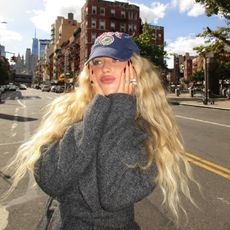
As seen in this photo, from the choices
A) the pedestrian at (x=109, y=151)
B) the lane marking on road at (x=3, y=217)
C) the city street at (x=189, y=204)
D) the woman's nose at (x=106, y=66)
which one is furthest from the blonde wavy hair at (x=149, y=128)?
the lane marking on road at (x=3, y=217)

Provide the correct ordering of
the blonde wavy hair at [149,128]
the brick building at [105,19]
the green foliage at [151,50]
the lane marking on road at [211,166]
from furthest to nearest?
1. the brick building at [105,19]
2. the green foliage at [151,50]
3. the lane marking on road at [211,166]
4. the blonde wavy hair at [149,128]

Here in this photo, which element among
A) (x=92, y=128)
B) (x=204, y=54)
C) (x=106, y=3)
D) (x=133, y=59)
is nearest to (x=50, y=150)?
(x=92, y=128)

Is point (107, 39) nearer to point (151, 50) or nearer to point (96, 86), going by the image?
point (96, 86)

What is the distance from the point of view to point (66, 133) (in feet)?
5.98

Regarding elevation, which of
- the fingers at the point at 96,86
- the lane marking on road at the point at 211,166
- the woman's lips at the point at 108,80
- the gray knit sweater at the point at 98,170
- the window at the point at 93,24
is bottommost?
the lane marking on road at the point at 211,166

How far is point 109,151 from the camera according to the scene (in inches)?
68.9

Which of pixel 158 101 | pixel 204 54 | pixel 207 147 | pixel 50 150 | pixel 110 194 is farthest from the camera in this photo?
pixel 204 54

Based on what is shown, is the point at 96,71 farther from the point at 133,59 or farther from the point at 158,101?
the point at 158,101

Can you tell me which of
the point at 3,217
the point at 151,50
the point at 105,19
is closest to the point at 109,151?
the point at 3,217

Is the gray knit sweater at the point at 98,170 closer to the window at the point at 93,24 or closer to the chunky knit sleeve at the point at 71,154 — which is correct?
the chunky knit sleeve at the point at 71,154

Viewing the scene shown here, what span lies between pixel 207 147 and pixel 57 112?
352 inches

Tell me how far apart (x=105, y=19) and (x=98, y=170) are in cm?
9120

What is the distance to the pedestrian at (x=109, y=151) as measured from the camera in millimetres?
1722

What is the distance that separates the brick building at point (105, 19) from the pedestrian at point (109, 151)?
284 ft
